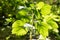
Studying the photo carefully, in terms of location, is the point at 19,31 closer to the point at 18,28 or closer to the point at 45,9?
the point at 18,28

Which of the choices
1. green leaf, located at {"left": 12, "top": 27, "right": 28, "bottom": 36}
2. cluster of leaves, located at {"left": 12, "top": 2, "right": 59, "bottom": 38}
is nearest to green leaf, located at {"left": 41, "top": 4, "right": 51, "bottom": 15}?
cluster of leaves, located at {"left": 12, "top": 2, "right": 59, "bottom": 38}

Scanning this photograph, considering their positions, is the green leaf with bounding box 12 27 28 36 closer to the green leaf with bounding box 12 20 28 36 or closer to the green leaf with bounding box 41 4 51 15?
the green leaf with bounding box 12 20 28 36

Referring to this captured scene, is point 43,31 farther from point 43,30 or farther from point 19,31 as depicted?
point 19,31

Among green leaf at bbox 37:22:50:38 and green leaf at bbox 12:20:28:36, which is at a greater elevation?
green leaf at bbox 12:20:28:36

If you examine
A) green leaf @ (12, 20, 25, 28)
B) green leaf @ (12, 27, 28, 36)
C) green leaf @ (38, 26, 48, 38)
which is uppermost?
green leaf @ (12, 20, 25, 28)

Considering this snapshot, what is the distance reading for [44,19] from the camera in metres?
0.78

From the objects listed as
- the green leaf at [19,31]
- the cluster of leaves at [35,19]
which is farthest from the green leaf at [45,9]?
the green leaf at [19,31]

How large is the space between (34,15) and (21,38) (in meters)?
0.95

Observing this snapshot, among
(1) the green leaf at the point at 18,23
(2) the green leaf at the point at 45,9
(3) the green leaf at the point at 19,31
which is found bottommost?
(3) the green leaf at the point at 19,31

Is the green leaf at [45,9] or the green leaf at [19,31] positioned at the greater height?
the green leaf at [45,9]

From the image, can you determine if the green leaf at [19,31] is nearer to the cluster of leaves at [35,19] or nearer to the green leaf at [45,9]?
Answer: the cluster of leaves at [35,19]

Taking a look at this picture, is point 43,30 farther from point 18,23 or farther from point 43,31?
point 18,23

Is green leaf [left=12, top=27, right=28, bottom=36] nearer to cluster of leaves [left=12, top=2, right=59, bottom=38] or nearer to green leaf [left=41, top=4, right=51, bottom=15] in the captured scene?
cluster of leaves [left=12, top=2, right=59, bottom=38]

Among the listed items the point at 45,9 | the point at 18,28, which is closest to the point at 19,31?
the point at 18,28
